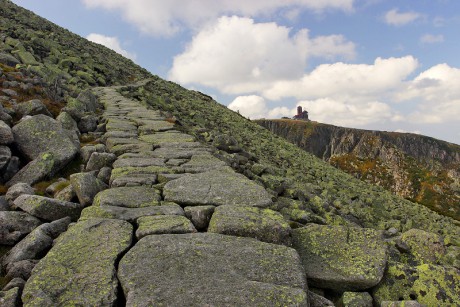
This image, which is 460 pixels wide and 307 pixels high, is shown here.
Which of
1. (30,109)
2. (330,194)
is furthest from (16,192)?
(330,194)

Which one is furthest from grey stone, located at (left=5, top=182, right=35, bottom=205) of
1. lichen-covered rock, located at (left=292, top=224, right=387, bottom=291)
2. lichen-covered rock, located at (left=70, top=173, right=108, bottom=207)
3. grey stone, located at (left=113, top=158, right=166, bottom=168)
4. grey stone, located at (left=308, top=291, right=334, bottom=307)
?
grey stone, located at (left=308, top=291, right=334, bottom=307)

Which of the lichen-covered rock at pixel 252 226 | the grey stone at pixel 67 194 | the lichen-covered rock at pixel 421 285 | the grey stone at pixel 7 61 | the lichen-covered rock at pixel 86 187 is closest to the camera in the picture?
the lichen-covered rock at pixel 421 285

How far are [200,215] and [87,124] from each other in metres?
11.4

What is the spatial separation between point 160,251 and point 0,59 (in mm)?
24407

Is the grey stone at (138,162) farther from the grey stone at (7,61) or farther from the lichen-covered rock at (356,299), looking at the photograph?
the grey stone at (7,61)

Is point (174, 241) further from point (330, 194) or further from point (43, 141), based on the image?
point (330, 194)

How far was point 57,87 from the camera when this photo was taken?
20.9 meters

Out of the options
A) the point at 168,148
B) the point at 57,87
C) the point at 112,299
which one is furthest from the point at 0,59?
the point at 112,299

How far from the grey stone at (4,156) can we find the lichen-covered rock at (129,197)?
4096 mm

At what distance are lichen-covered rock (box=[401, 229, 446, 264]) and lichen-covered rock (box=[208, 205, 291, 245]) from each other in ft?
10.5

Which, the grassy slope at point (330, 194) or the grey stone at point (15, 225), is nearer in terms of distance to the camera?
the grey stone at point (15, 225)

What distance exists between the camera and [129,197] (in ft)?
27.1

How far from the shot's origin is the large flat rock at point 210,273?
4832mm

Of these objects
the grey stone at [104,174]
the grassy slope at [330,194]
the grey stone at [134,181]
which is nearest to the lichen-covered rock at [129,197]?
the grey stone at [134,181]
